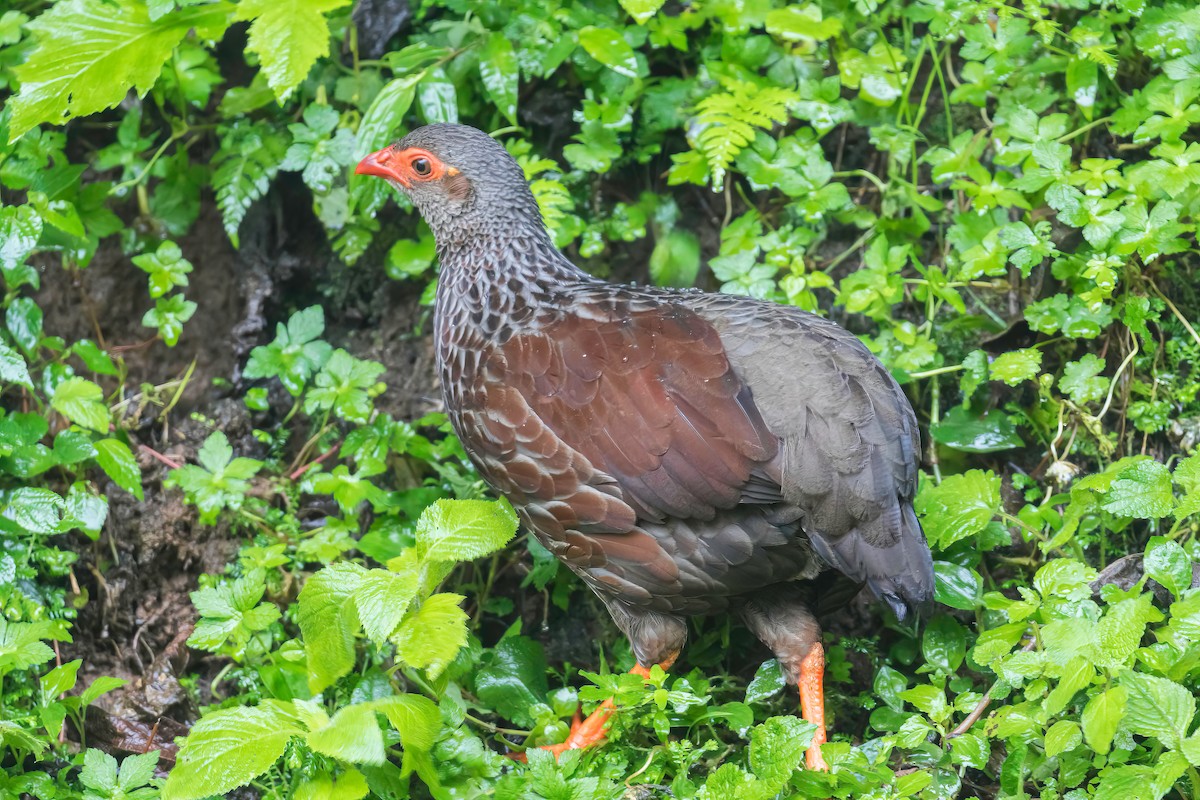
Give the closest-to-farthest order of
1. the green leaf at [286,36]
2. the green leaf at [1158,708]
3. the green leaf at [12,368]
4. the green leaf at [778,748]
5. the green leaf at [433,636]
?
the green leaf at [1158,708], the green leaf at [778,748], the green leaf at [433,636], the green leaf at [286,36], the green leaf at [12,368]

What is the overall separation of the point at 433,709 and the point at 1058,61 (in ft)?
10.6

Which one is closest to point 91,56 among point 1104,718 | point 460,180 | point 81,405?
point 81,405

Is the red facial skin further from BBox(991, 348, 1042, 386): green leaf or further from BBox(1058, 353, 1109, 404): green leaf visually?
BBox(1058, 353, 1109, 404): green leaf

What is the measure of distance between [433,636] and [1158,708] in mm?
1804

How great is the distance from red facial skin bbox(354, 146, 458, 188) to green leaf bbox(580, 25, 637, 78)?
2.71 ft

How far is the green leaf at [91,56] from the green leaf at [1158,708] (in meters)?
3.18

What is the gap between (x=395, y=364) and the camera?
191 inches

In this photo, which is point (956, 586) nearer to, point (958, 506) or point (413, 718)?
point (958, 506)

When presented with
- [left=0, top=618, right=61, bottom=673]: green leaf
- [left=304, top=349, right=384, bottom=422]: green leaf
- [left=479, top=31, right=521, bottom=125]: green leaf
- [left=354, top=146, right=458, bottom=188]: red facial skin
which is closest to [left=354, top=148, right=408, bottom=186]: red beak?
[left=354, top=146, right=458, bottom=188]: red facial skin

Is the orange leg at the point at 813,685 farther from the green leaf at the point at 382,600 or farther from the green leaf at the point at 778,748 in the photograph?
the green leaf at the point at 382,600

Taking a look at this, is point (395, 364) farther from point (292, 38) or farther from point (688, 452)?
point (688, 452)

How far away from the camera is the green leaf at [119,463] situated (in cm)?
384

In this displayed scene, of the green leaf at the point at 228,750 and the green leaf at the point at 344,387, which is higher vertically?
the green leaf at the point at 344,387

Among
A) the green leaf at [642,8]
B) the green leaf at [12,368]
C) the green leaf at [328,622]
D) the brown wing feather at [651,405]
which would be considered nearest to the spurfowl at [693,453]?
the brown wing feather at [651,405]
